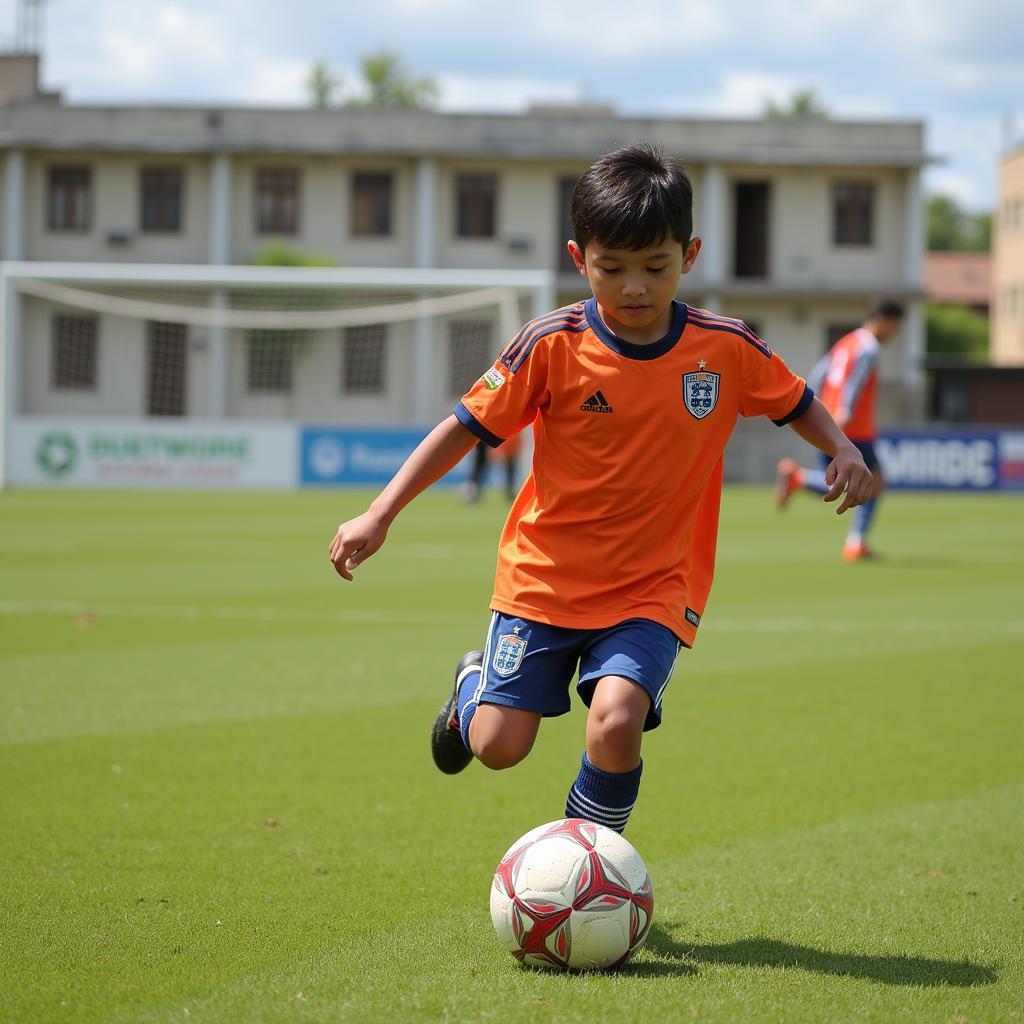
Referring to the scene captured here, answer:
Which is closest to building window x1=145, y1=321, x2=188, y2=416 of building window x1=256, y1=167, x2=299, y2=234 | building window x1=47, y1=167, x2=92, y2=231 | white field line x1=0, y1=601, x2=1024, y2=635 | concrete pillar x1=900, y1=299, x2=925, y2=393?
building window x1=256, y1=167, x2=299, y2=234

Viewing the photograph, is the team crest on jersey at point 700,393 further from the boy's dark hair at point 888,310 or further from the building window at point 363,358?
the building window at point 363,358

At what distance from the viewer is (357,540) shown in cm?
386

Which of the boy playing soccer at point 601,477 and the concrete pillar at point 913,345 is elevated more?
the concrete pillar at point 913,345

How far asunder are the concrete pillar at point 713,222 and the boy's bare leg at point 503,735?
133 ft

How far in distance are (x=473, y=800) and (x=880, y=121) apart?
42.0m

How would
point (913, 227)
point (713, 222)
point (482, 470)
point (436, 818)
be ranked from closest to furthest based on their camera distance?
point (436, 818) < point (482, 470) < point (713, 222) < point (913, 227)

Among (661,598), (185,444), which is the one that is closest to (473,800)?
(661,598)

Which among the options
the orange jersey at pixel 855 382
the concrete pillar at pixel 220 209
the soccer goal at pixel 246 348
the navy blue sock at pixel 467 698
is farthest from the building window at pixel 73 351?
the navy blue sock at pixel 467 698

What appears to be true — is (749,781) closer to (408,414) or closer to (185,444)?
(185,444)

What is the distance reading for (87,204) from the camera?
4316 centimetres

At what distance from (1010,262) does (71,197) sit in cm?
5179

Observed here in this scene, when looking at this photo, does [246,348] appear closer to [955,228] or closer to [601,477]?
[601,477]

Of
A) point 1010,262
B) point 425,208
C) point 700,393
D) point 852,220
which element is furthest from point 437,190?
point 1010,262

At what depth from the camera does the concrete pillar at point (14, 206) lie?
42.2 metres
